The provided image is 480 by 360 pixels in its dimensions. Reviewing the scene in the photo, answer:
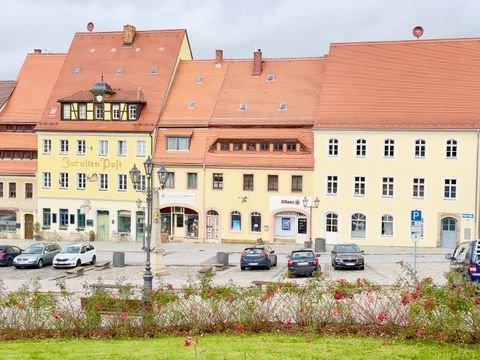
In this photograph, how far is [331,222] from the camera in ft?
148

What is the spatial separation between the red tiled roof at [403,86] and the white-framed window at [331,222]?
588 centimetres

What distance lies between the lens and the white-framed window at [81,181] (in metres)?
50.2

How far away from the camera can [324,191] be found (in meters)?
45.3

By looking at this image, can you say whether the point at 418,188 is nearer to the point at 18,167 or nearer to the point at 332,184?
the point at 332,184

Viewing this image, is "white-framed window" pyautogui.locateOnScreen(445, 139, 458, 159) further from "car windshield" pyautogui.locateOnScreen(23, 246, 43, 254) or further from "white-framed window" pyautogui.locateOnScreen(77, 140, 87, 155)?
"white-framed window" pyautogui.locateOnScreen(77, 140, 87, 155)

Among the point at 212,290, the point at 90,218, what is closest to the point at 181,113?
the point at 90,218

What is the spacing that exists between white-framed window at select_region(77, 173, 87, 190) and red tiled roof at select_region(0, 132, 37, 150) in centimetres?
463

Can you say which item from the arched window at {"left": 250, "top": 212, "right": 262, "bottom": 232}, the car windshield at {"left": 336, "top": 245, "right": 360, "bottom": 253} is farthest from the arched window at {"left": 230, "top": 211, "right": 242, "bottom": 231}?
the car windshield at {"left": 336, "top": 245, "right": 360, "bottom": 253}

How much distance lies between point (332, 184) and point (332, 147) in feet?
7.96

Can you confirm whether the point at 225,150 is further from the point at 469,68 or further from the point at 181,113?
the point at 469,68

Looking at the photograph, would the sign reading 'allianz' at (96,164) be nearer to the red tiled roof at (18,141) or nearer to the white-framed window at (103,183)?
the white-framed window at (103,183)

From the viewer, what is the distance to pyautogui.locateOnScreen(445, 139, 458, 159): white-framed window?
4288 centimetres

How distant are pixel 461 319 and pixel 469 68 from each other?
34.4 m

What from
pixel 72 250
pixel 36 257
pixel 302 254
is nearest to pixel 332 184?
pixel 302 254
